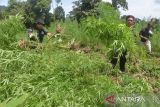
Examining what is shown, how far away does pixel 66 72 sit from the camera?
495cm

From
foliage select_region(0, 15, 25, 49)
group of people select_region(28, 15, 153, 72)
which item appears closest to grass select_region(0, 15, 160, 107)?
group of people select_region(28, 15, 153, 72)

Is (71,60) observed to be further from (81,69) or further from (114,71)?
(114,71)

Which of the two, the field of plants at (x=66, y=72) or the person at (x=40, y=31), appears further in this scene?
the person at (x=40, y=31)

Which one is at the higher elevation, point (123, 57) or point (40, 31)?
point (40, 31)

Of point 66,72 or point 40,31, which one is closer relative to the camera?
point 66,72

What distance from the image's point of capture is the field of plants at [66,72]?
4438mm

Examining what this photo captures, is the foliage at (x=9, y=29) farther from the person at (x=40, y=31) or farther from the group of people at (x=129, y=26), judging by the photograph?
the person at (x=40, y=31)

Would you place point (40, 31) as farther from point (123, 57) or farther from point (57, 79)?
point (57, 79)

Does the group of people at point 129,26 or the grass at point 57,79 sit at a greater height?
the group of people at point 129,26

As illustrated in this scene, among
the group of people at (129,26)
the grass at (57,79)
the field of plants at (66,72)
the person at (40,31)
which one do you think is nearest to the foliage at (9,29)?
the field of plants at (66,72)

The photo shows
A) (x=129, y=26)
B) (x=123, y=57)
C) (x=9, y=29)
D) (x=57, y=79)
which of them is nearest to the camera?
(x=57, y=79)

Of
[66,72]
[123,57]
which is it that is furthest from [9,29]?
[66,72]

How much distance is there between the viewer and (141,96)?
314 centimetres

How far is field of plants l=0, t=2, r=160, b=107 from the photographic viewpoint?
4438 millimetres
